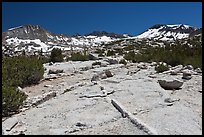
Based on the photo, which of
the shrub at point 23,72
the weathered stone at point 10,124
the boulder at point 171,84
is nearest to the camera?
the weathered stone at point 10,124

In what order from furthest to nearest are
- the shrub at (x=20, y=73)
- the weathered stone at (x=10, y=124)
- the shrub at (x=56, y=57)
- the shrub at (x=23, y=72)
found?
the shrub at (x=56, y=57) < the shrub at (x=23, y=72) < the shrub at (x=20, y=73) < the weathered stone at (x=10, y=124)

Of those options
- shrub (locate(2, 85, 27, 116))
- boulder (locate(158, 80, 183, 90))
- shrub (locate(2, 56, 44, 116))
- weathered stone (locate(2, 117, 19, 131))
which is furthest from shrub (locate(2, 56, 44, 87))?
boulder (locate(158, 80, 183, 90))

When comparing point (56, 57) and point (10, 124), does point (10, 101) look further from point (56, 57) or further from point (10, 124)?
point (56, 57)

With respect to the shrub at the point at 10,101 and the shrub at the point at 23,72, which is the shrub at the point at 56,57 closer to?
the shrub at the point at 23,72

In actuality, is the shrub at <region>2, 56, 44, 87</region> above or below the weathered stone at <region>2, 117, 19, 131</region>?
above

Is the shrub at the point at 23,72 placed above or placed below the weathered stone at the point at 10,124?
above

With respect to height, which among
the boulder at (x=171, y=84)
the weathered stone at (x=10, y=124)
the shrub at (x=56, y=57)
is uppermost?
the shrub at (x=56, y=57)

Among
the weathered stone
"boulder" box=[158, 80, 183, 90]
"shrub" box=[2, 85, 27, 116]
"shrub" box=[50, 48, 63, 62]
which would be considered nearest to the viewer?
the weathered stone

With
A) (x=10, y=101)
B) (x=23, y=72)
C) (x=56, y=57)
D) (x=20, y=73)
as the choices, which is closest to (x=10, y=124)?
(x=10, y=101)

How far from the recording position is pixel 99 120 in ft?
17.7

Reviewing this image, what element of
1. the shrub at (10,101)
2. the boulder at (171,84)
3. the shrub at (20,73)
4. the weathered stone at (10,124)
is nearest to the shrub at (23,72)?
the shrub at (20,73)

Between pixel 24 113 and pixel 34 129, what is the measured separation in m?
1.15

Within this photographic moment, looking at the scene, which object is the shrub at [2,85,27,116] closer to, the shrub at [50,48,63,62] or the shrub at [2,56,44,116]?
the shrub at [2,56,44,116]

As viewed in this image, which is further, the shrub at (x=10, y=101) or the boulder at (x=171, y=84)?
the boulder at (x=171, y=84)
